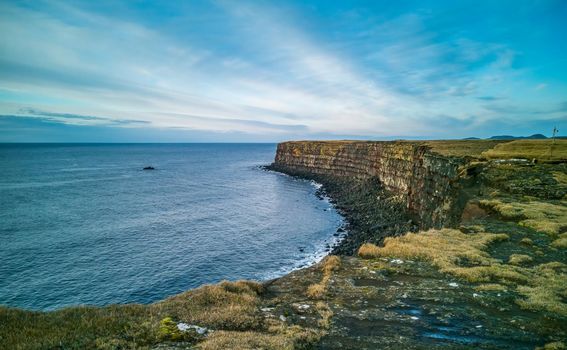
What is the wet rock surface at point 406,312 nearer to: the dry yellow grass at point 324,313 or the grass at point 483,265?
the dry yellow grass at point 324,313

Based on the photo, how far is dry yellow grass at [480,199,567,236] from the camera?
24.4 metres

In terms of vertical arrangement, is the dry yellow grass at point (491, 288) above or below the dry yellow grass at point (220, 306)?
above

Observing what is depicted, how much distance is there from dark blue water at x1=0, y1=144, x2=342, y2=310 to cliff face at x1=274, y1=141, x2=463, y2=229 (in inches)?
619

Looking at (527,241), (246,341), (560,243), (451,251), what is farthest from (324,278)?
(560,243)

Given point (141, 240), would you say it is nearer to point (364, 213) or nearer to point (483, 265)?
point (364, 213)

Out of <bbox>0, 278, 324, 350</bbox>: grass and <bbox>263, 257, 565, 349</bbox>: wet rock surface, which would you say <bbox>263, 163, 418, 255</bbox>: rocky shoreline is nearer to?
<bbox>263, 257, 565, 349</bbox>: wet rock surface

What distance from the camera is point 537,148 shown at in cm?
→ 5122

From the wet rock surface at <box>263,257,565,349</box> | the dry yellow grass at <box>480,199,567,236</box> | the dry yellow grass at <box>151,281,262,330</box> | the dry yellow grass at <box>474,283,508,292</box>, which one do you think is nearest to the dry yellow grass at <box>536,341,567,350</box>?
the wet rock surface at <box>263,257,565,349</box>

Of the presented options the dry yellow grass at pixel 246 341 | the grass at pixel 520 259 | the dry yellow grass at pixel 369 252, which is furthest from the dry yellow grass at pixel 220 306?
the grass at pixel 520 259

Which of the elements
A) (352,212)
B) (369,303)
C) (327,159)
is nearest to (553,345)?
(369,303)

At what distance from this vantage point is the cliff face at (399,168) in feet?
140

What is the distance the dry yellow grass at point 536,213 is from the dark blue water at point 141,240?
22639mm

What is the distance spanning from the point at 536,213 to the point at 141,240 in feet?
157

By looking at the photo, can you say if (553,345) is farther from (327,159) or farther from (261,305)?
(327,159)
